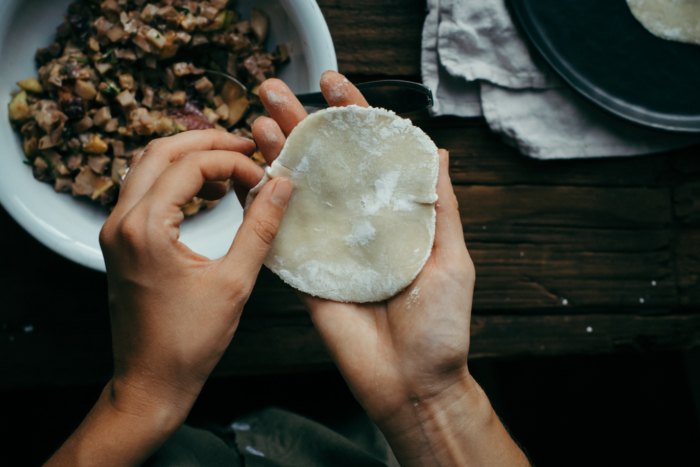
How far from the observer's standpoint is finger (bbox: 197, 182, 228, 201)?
0.91 m

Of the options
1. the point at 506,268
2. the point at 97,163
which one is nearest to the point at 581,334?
the point at 506,268

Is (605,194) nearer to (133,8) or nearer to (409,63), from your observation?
(409,63)

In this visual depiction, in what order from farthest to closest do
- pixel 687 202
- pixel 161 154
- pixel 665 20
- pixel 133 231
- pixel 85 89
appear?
pixel 687 202 → pixel 665 20 → pixel 85 89 → pixel 161 154 → pixel 133 231

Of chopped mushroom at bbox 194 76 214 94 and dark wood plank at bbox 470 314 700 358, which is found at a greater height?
chopped mushroom at bbox 194 76 214 94

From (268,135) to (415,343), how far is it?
488mm

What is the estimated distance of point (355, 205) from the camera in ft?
2.68

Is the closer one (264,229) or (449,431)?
(264,229)

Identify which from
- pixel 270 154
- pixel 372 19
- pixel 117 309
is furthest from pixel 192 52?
pixel 117 309

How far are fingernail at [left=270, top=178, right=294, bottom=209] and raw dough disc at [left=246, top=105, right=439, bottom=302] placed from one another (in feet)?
0.16

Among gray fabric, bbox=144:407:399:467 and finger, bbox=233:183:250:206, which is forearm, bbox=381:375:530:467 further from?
finger, bbox=233:183:250:206

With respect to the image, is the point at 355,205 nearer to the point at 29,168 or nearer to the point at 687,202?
the point at 29,168

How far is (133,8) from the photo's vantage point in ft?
3.14

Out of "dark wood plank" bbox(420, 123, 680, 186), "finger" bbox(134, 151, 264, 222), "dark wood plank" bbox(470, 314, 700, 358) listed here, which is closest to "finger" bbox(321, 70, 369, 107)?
"finger" bbox(134, 151, 264, 222)

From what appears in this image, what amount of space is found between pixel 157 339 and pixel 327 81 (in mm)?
548
